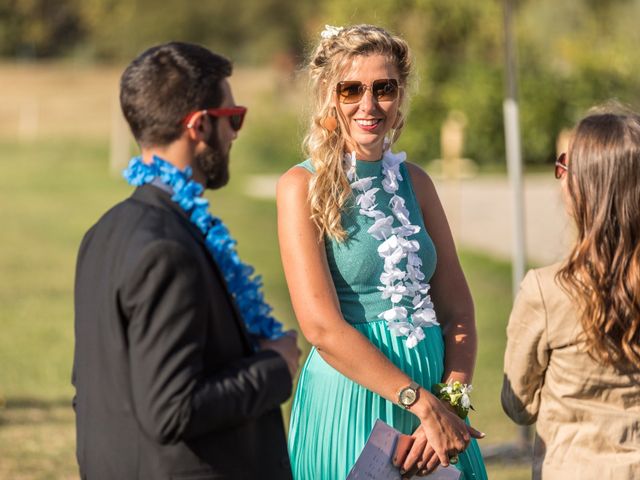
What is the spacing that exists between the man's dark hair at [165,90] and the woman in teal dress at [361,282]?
1.39 feet

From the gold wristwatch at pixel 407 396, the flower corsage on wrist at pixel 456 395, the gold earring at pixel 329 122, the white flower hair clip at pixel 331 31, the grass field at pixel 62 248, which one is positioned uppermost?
the white flower hair clip at pixel 331 31

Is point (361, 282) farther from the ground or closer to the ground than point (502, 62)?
farther from the ground

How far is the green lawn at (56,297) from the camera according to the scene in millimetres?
7594

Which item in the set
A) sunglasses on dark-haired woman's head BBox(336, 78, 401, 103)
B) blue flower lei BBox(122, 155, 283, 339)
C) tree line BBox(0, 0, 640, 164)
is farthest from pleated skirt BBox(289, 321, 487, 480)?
tree line BBox(0, 0, 640, 164)

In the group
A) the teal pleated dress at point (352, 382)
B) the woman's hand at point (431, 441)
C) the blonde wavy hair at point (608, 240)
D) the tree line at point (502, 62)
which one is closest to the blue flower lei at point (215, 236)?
the teal pleated dress at point (352, 382)

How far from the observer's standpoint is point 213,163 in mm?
3045

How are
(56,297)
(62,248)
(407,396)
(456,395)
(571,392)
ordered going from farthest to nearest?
1. (62,248)
2. (56,297)
3. (456,395)
4. (407,396)
5. (571,392)

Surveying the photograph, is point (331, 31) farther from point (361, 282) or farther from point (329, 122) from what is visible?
point (361, 282)

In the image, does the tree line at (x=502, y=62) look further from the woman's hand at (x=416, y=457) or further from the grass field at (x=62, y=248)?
the woman's hand at (x=416, y=457)

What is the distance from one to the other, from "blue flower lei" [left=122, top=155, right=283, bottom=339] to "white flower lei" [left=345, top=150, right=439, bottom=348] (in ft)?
1.14

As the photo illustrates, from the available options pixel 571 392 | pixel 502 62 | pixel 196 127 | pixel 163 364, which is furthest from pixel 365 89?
pixel 502 62

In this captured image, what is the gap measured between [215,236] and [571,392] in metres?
1.04

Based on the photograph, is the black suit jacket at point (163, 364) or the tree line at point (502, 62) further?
the tree line at point (502, 62)

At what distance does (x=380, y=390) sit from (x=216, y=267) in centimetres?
68
